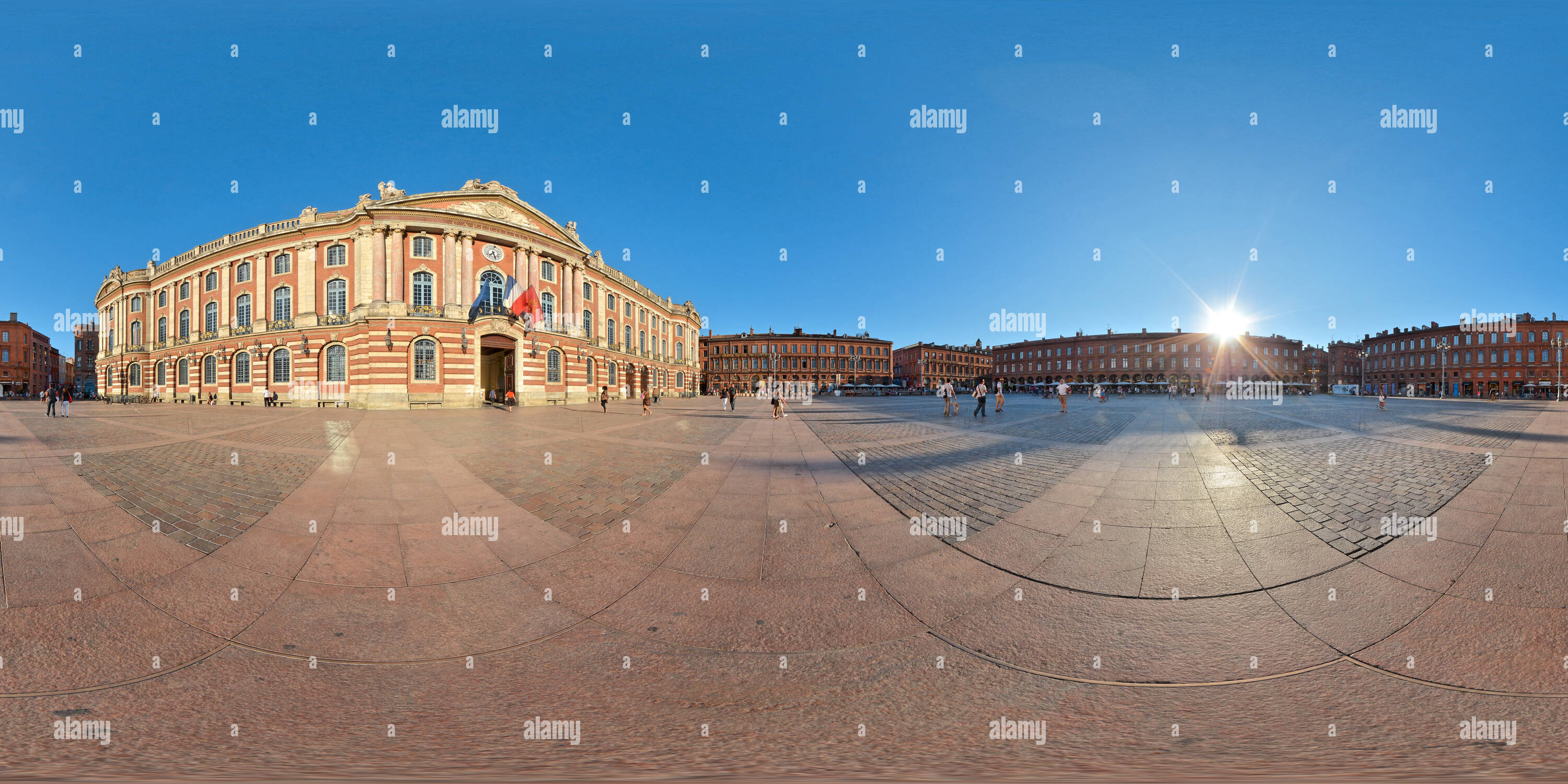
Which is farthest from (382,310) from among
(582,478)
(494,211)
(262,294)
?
(582,478)

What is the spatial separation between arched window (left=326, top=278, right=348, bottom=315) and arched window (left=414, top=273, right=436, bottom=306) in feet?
14.5

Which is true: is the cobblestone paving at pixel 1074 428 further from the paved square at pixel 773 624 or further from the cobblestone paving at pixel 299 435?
the cobblestone paving at pixel 299 435

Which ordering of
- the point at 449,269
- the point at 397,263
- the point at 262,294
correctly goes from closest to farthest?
the point at 397,263, the point at 449,269, the point at 262,294

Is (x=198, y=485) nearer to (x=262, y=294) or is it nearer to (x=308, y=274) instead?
(x=308, y=274)

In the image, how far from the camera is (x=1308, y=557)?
14.0 ft

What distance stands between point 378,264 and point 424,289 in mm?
2233

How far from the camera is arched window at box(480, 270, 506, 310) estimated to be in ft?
97.0

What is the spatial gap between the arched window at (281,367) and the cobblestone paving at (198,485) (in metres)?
Answer: 26.6

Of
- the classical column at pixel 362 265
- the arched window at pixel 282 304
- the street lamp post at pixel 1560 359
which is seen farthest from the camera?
the street lamp post at pixel 1560 359

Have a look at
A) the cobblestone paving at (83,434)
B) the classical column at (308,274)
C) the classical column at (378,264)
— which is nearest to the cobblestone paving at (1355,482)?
the cobblestone paving at (83,434)

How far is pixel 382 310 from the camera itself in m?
26.9

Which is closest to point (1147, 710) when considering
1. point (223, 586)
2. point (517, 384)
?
point (223, 586)

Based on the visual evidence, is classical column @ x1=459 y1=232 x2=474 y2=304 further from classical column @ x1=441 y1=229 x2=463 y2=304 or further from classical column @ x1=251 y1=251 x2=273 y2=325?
classical column @ x1=251 y1=251 x2=273 y2=325

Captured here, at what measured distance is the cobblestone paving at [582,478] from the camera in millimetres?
5379
